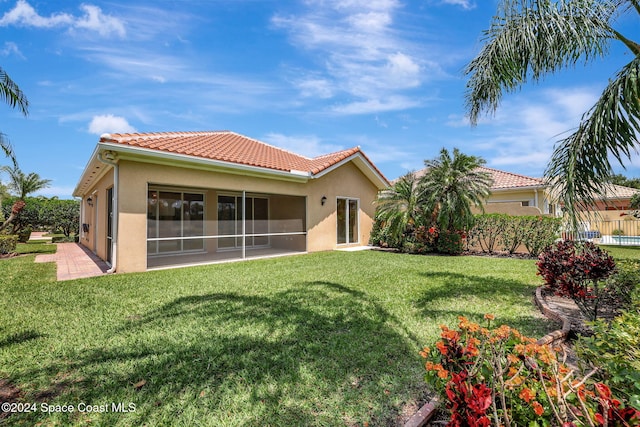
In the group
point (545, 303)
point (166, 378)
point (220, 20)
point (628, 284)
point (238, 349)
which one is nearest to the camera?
point (166, 378)

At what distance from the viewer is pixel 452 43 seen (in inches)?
384

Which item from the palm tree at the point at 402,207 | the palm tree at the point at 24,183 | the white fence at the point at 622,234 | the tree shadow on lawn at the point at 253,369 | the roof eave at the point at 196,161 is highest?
the palm tree at the point at 24,183

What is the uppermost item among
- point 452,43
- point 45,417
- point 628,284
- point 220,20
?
point 220,20

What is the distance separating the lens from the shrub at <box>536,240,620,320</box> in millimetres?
5656

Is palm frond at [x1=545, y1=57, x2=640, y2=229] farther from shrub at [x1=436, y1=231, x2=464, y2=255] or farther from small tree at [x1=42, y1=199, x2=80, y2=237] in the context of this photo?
small tree at [x1=42, y1=199, x2=80, y2=237]

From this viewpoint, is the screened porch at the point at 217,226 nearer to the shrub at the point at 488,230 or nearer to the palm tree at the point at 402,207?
the palm tree at the point at 402,207

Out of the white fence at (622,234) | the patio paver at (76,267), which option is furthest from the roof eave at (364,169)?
the white fence at (622,234)

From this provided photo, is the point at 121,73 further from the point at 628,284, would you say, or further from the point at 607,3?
the point at 628,284

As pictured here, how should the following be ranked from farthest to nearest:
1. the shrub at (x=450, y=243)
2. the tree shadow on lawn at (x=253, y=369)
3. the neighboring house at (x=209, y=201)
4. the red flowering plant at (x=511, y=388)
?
the shrub at (x=450, y=243)
the neighboring house at (x=209, y=201)
the tree shadow on lawn at (x=253, y=369)
the red flowering plant at (x=511, y=388)

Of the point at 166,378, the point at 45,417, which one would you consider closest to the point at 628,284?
the point at 166,378

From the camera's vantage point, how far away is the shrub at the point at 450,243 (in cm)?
1464

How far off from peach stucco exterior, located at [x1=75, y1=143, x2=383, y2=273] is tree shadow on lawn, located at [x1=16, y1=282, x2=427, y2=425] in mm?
5400

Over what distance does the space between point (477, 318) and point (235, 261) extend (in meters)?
9.63

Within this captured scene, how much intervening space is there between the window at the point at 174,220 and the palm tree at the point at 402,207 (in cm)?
987
